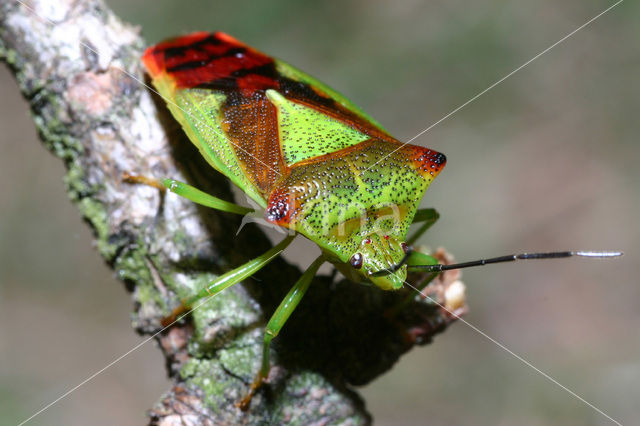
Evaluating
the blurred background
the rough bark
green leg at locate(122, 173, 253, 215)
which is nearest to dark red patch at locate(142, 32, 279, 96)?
the rough bark

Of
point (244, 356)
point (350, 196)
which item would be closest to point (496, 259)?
point (350, 196)

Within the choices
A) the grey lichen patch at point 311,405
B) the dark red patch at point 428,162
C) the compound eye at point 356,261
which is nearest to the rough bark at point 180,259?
the grey lichen patch at point 311,405

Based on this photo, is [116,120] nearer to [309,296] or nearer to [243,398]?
[309,296]

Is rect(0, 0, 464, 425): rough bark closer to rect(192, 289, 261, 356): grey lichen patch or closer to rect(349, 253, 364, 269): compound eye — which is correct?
rect(192, 289, 261, 356): grey lichen patch

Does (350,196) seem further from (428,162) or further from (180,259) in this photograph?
(180,259)

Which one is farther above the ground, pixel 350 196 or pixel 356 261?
pixel 350 196

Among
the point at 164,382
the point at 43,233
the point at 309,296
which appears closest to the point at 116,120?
the point at 309,296

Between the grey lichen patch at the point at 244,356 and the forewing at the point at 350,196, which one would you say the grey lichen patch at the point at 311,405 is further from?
the forewing at the point at 350,196
